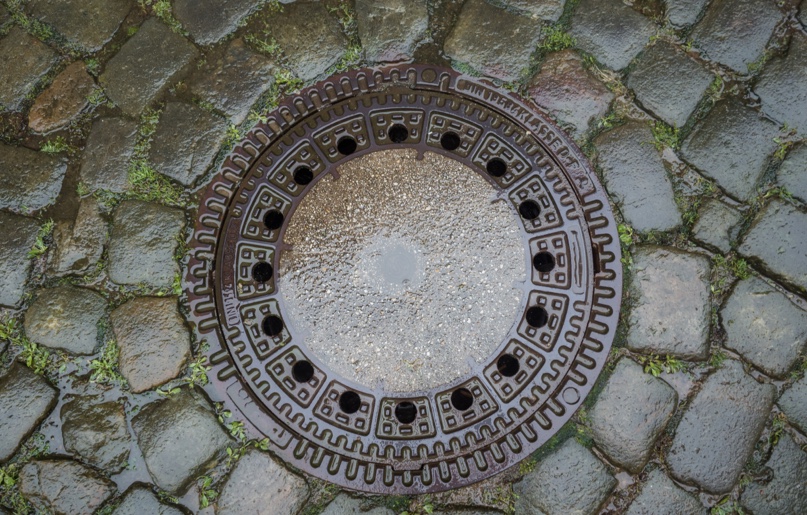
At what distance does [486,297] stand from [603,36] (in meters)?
1.33

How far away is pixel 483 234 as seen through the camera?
2453 millimetres

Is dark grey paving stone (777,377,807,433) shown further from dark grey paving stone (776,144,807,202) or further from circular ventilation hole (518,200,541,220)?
circular ventilation hole (518,200,541,220)

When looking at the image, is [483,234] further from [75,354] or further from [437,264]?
[75,354]

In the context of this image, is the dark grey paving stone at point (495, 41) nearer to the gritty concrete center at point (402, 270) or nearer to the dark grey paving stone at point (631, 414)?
the gritty concrete center at point (402, 270)

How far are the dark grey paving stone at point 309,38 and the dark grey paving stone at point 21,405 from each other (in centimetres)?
177

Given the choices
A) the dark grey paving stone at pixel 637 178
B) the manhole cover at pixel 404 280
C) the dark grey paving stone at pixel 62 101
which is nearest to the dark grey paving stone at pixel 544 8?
the manhole cover at pixel 404 280

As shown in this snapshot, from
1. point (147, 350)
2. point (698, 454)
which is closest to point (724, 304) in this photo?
point (698, 454)

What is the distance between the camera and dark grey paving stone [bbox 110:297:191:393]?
233cm

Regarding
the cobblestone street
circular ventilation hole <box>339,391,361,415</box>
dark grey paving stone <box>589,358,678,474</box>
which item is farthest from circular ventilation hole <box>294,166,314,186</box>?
dark grey paving stone <box>589,358,678,474</box>

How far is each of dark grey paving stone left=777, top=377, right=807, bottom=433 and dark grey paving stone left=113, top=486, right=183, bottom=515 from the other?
8.52ft

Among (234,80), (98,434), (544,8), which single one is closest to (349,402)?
(98,434)

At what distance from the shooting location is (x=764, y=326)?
7.77 feet

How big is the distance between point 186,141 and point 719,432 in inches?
104

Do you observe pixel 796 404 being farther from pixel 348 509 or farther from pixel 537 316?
pixel 348 509
